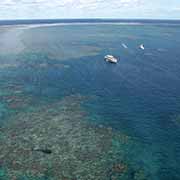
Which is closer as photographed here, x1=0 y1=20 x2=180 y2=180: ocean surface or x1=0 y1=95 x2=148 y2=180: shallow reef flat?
x1=0 y1=95 x2=148 y2=180: shallow reef flat

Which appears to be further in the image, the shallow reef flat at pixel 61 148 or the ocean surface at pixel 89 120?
the ocean surface at pixel 89 120

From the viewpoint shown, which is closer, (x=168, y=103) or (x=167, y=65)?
(x=168, y=103)

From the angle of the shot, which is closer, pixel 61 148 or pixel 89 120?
pixel 61 148

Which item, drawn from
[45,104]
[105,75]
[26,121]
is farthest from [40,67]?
[26,121]

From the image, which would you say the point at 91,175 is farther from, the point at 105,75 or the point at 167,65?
the point at 167,65
